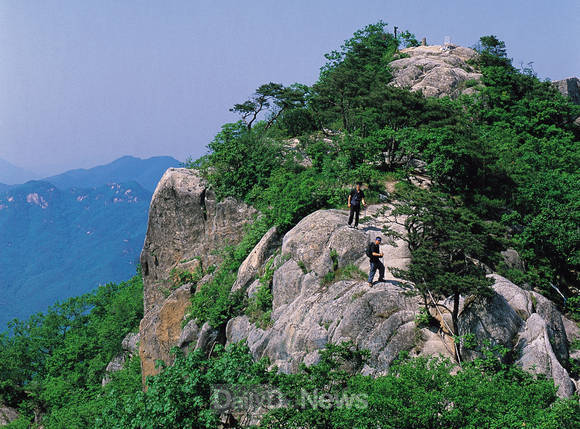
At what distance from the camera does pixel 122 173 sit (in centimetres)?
18788

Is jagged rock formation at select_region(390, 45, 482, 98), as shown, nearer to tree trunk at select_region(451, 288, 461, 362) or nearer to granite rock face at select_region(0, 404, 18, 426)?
tree trunk at select_region(451, 288, 461, 362)

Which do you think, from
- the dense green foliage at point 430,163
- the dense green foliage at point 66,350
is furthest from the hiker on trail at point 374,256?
the dense green foliage at point 66,350

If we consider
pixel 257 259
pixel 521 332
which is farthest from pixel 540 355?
pixel 257 259

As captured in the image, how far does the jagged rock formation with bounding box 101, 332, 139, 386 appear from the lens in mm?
35741

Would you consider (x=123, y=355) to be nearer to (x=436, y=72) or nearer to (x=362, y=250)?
(x=362, y=250)

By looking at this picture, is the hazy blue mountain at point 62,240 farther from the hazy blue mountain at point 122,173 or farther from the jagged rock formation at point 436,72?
the jagged rock formation at point 436,72

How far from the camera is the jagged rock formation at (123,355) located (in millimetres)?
35741

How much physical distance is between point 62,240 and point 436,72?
376 feet

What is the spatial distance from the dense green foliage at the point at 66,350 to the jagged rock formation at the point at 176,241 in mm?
5831

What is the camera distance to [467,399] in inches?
345

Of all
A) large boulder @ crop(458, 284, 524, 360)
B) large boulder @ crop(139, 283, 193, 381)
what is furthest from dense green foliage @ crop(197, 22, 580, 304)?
large boulder @ crop(139, 283, 193, 381)

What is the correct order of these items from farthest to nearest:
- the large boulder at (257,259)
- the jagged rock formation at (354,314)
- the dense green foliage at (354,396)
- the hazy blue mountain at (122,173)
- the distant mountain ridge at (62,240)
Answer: the hazy blue mountain at (122,173)
the distant mountain ridge at (62,240)
the large boulder at (257,259)
the jagged rock formation at (354,314)
the dense green foliage at (354,396)

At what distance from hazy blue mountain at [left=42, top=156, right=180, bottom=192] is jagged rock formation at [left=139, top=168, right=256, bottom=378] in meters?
158

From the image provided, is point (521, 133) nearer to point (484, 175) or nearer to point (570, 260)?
point (484, 175)
